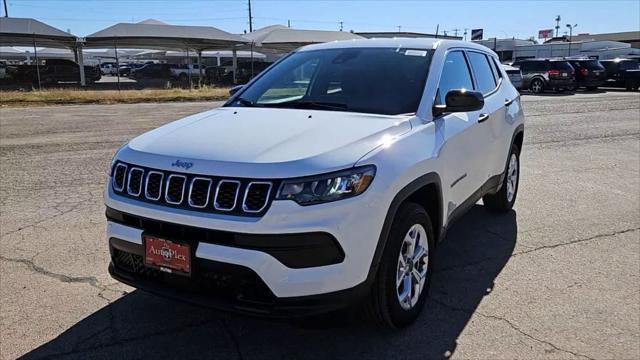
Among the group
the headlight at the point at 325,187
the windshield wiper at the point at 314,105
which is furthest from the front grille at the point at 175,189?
the windshield wiper at the point at 314,105

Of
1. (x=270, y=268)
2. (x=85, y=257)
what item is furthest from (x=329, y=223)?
(x=85, y=257)

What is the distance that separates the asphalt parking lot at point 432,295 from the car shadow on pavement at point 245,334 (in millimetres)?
10

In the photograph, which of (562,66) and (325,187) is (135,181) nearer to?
(325,187)

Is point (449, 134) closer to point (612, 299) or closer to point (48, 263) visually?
point (612, 299)

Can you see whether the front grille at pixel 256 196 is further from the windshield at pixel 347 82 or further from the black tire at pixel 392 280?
the windshield at pixel 347 82

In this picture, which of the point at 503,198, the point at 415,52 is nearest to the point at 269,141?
the point at 415,52

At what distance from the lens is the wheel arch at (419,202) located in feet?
9.73

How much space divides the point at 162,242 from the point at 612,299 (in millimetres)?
3126

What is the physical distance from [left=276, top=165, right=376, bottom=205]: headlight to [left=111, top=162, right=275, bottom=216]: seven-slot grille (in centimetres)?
9

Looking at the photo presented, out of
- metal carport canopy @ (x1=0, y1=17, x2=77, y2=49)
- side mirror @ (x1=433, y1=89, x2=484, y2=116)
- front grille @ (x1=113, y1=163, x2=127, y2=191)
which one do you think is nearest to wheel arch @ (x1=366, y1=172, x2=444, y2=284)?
side mirror @ (x1=433, y1=89, x2=484, y2=116)

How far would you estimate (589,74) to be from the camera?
89.1 feet

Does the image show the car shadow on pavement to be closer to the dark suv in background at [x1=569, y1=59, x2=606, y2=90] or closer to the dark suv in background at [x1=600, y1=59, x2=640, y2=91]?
the dark suv in background at [x1=569, y1=59, x2=606, y2=90]

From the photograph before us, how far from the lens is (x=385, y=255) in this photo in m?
3.09

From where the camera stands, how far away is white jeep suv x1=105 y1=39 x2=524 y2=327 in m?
2.72
